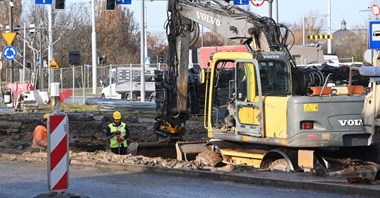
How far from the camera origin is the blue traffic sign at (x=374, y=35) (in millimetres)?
16156

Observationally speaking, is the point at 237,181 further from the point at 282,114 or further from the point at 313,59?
the point at 313,59

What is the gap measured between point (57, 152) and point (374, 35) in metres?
8.73

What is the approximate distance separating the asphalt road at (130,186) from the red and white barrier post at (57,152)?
3260 millimetres

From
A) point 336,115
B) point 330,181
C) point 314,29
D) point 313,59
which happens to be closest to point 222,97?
point 336,115

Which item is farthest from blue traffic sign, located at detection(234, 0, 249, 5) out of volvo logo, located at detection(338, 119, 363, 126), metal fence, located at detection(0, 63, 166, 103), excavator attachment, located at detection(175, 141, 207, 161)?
metal fence, located at detection(0, 63, 166, 103)

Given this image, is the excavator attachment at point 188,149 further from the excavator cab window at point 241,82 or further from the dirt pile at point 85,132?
the dirt pile at point 85,132

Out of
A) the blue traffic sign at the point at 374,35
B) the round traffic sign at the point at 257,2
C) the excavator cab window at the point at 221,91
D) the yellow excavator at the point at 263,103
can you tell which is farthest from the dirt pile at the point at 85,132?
the blue traffic sign at the point at 374,35

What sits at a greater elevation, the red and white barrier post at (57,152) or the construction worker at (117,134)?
the red and white barrier post at (57,152)

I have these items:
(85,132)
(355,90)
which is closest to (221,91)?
(355,90)

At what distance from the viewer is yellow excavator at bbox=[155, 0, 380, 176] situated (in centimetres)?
1519

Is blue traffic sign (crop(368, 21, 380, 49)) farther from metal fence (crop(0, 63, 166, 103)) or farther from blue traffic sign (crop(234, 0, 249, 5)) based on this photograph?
metal fence (crop(0, 63, 166, 103))

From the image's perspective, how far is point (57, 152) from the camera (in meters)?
9.82

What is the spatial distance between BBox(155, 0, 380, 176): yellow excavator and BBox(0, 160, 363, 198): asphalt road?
74.5 inches

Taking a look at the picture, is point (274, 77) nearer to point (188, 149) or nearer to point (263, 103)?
point (263, 103)
